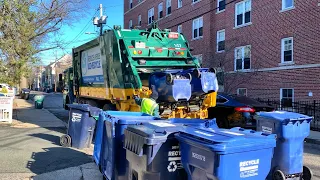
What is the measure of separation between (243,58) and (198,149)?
1954 centimetres

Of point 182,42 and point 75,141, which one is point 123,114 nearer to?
point 75,141

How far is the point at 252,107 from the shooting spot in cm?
974

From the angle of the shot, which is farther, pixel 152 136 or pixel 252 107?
pixel 252 107

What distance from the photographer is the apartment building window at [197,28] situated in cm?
2662

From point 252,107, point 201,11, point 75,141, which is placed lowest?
point 75,141

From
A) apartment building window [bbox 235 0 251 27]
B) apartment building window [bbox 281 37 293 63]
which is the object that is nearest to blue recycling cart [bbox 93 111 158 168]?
apartment building window [bbox 281 37 293 63]

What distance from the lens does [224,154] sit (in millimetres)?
3039

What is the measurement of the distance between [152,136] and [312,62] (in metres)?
15.9

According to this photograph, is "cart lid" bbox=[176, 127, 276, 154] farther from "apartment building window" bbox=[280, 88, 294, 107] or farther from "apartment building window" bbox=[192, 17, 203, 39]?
"apartment building window" bbox=[192, 17, 203, 39]

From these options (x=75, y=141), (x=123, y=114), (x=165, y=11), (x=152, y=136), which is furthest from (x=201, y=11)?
(x=152, y=136)

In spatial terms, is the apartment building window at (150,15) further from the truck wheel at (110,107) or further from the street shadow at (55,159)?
the street shadow at (55,159)

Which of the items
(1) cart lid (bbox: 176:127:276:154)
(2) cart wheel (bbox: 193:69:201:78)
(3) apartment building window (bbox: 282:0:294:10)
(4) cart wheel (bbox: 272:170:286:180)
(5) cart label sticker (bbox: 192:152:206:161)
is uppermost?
(3) apartment building window (bbox: 282:0:294:10)

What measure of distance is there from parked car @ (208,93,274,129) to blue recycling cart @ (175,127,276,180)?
629 cm

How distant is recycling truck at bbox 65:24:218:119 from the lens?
25.1ft
